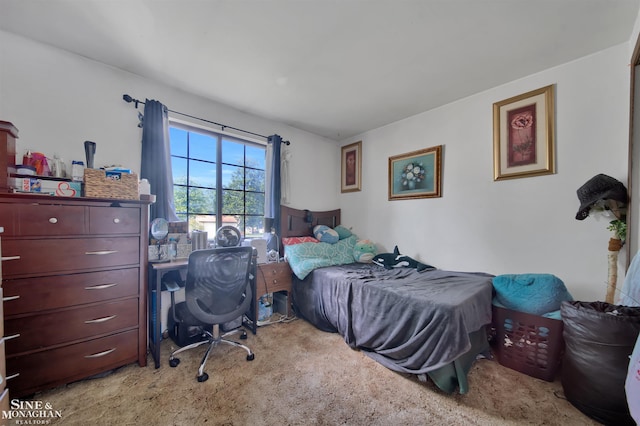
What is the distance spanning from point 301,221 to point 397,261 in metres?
1.44

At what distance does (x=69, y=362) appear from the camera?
5.41 ft

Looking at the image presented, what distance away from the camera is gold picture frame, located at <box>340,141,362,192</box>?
3850mm

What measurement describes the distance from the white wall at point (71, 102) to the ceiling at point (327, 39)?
0.10 meters

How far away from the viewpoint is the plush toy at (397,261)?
2870mm

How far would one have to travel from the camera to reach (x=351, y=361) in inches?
81.6

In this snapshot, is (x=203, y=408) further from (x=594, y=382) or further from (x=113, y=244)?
(x=594, y=382)

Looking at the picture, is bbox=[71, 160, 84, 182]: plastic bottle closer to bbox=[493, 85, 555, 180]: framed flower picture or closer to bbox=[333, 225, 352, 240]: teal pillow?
bbox=[333, 225, 352, 240]: teal pillow

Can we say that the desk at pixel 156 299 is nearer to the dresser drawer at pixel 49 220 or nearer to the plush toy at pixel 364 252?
the dresser drawer at pixel 49 220

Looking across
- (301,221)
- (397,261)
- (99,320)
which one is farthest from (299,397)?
(301,221)

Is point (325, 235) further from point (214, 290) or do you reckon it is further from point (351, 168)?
point (214, 290)

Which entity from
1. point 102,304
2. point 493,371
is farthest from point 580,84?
point 102,304

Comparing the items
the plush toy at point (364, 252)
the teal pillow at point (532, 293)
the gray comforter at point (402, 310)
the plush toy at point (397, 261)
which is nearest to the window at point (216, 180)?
the gray comforter at point (402, 310)

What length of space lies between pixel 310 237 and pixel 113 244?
7.37 ft

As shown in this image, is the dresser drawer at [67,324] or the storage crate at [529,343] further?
the storage crate at [529,343]
